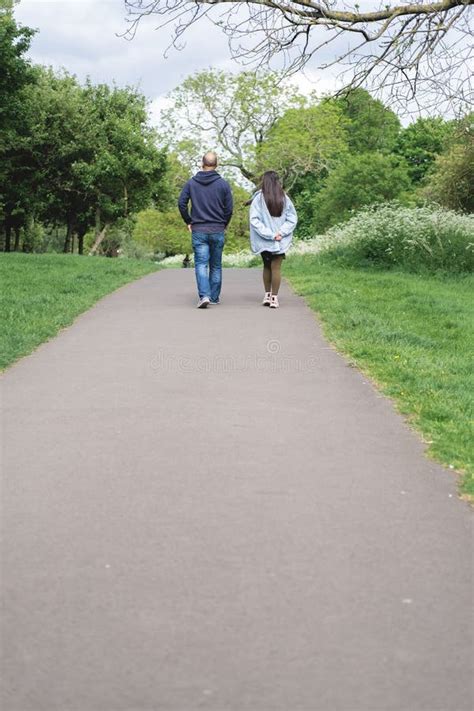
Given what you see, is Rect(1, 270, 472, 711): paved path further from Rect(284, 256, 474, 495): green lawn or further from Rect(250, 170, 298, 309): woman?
Rect(250, 170, 298, 309): woman

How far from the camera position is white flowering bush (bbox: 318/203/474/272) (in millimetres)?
19688

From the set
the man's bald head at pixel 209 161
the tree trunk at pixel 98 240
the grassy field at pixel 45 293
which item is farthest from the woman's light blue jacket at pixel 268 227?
the tree trunk at pixel 98 240

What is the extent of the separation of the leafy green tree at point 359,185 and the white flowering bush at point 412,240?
98.1 ft

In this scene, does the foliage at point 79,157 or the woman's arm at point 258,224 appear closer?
the woman's arm at point 258,224

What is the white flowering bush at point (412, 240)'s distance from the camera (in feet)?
64.6

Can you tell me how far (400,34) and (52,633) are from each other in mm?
11220

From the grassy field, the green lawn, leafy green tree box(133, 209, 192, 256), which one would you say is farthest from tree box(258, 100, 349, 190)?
the green lawn

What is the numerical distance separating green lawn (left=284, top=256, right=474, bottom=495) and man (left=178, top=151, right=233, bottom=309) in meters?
1.67

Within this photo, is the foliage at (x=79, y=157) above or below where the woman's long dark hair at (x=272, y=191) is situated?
above

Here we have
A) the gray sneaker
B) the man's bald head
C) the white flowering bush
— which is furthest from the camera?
the white flowering bush

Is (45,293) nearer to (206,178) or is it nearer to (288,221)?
(206,178)

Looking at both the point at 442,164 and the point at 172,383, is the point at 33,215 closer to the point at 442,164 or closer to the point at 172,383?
the point at 442,164

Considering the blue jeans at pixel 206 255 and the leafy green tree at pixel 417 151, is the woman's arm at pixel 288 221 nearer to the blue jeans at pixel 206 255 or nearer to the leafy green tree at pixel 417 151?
the blue jeans at pixel 206 255

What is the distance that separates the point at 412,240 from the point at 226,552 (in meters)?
16.7
